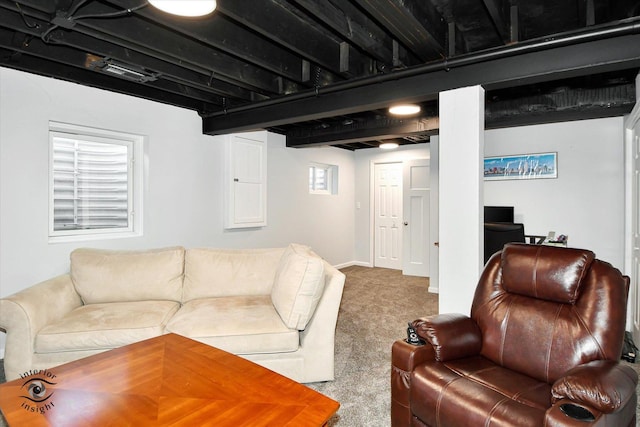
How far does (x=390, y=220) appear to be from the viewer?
7.06 m

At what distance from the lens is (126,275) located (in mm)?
3039

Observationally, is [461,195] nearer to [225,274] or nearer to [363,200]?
[225,274]

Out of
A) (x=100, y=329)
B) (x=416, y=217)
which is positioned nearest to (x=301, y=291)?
(x=100, y=329)

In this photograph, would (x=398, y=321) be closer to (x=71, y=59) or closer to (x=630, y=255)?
(x=630, y=255)

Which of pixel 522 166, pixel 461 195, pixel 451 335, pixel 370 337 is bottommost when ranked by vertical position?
pixel 370 337

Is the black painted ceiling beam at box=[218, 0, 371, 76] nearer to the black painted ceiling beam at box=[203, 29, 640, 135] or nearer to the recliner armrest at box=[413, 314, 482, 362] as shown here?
the black painted ceiling beam at box=[203, 29, 640, 135]

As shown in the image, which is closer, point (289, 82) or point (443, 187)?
point (443, 187)

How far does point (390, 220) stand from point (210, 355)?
18.3 ft

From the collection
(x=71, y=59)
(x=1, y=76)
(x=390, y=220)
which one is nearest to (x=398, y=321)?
(x=390, y=220)

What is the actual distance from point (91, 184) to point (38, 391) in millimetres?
2730

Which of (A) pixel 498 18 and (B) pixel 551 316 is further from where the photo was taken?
(A) pixel 498 18

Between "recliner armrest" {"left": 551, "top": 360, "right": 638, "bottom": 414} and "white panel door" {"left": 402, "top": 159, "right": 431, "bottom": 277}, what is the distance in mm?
4964

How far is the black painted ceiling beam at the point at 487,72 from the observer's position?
221cm

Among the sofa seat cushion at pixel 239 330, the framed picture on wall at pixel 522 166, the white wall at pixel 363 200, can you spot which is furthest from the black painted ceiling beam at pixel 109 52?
the white wall at pixel 363 200
